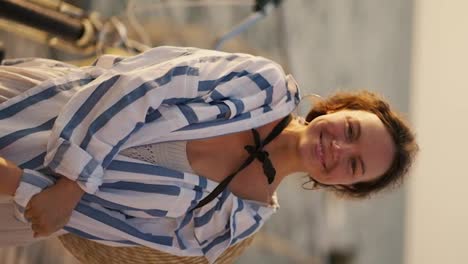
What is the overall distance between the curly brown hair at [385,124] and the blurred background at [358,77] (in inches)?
20.5

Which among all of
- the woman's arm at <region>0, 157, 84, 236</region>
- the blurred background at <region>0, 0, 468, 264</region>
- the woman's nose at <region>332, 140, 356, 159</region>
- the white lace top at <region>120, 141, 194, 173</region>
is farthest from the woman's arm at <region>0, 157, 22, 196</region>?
the blurred background at <region>0, 0, 468, 264</region>

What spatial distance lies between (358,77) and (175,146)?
1.37 m

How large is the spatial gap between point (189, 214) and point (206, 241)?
0.05 m

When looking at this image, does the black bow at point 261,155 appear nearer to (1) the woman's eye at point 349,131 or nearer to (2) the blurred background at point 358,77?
(1) the woman's eye at point 349,131

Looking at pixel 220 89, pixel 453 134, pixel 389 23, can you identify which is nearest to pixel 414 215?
pixel 453 134

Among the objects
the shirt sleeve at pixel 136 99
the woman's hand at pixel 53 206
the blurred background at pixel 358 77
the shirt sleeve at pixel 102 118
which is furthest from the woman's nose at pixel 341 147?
the blurred background at pixel 358 77

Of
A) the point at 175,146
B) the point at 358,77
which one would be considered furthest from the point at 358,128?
the point at 358,77

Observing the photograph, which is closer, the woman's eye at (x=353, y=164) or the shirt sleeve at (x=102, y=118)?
the shirt sleeve at (x=102, y=118)

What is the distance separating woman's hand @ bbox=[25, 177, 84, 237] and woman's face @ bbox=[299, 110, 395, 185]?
1.02 ft

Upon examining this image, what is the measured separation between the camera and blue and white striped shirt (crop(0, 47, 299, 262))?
2.48 feet

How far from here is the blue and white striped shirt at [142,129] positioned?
755 mm

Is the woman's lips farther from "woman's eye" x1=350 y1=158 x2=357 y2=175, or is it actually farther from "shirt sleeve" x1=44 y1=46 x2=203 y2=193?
"shirt sleeve" x1=44 y1=46 x2=203 y2=193

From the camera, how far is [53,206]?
739 mm

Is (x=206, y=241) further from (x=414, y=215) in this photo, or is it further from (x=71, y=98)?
(x=414, y=215)
